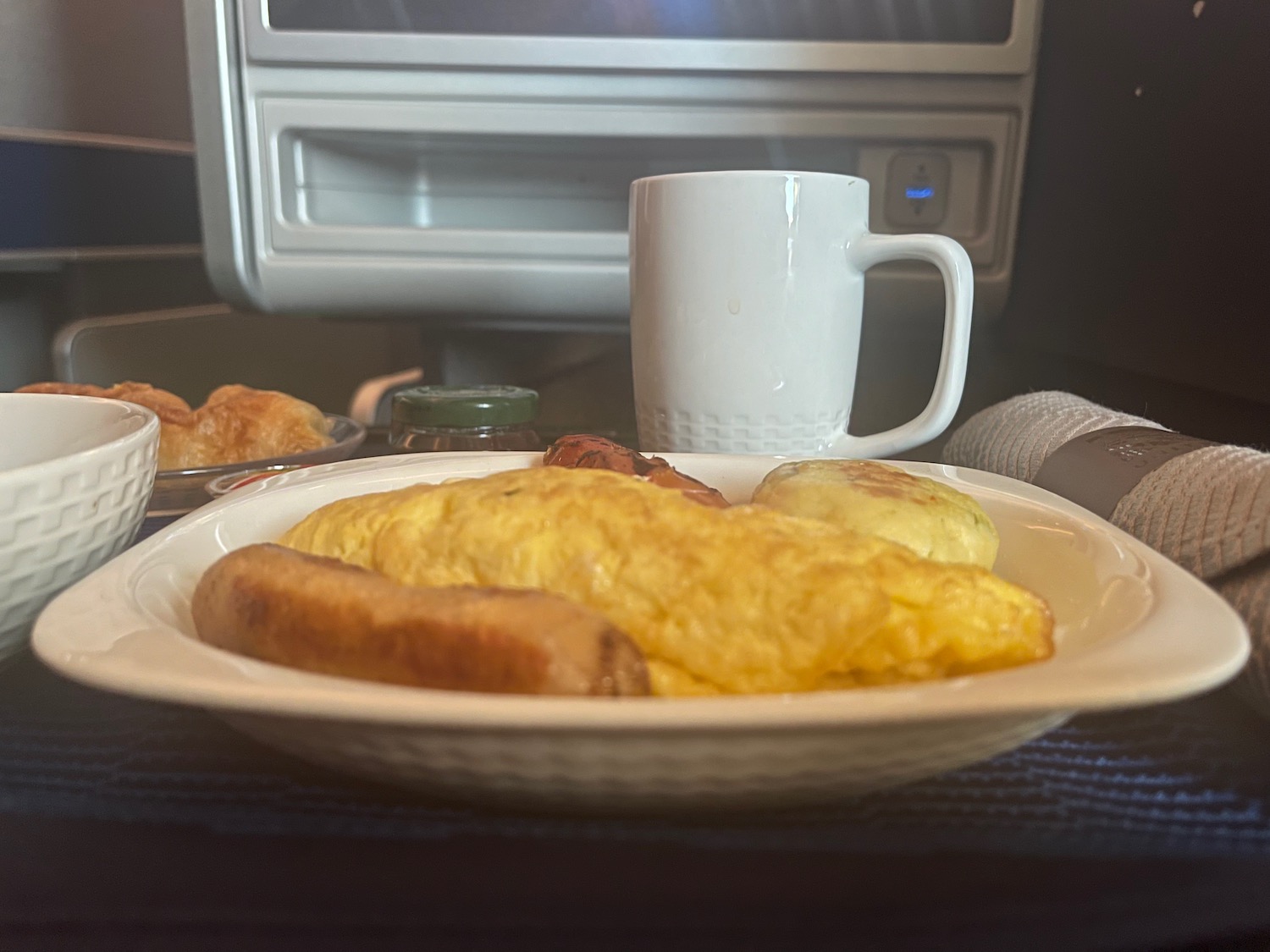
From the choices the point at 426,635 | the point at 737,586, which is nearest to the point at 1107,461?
the point at 737,586

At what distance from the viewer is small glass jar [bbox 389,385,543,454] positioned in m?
0.61

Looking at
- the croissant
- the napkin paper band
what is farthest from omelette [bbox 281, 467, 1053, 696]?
the croissant

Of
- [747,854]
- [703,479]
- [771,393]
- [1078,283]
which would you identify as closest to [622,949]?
[747,854]

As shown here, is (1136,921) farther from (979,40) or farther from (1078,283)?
(979,40)

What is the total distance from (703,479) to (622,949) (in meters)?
0.28

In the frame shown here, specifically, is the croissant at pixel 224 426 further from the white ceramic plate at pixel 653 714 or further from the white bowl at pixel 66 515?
the white ceramic plate at pixel 653 714

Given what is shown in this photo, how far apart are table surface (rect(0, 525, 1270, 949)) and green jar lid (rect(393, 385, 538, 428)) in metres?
0.34

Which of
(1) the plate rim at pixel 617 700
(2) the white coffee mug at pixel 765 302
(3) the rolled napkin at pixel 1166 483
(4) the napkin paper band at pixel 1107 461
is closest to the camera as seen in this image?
(1) the plate rim at pixel 617 700

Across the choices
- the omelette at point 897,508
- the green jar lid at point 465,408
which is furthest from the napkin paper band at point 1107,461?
the green jar lid at point 465,408

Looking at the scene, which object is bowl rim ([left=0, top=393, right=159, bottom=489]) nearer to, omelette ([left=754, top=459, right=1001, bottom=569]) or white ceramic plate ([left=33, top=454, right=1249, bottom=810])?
white ceramic plate ([left=33, top=454, right=1249, bottom=810])

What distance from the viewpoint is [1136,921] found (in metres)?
0.23

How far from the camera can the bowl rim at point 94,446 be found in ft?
0.98

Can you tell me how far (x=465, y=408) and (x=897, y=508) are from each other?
0.34m

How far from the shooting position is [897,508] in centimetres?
37
